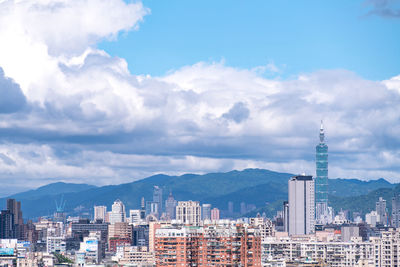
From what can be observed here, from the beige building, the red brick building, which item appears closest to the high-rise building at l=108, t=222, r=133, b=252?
the beige building

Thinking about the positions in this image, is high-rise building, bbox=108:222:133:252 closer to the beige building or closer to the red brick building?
the beige building

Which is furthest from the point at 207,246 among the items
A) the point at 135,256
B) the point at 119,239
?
the point at 119,239

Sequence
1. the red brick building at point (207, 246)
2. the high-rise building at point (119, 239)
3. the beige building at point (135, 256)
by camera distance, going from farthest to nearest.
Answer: the high-rise building at point (119, 239) → the beige building at point (135, 256) → the red brick building at point (207, 246)

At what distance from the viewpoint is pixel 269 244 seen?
13875 cm

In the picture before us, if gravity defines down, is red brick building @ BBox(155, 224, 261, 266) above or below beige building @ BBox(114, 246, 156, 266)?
above

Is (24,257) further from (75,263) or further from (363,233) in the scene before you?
(363,233)

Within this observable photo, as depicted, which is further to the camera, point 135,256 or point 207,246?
point 135,256

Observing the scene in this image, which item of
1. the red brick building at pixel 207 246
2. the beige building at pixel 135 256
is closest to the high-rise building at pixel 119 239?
the beige building at pixel 135 256

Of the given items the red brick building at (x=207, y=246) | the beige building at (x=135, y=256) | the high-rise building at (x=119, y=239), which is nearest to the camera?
the red brick building at (x=207, y=246)

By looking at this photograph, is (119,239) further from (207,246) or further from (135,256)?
(207,246)

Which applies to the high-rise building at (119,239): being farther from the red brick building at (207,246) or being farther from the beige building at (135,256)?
the red brick building at (207,246)

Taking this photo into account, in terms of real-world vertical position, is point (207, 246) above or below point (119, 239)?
below

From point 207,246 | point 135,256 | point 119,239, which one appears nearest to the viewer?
point 207,246

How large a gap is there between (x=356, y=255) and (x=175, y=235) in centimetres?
4112
